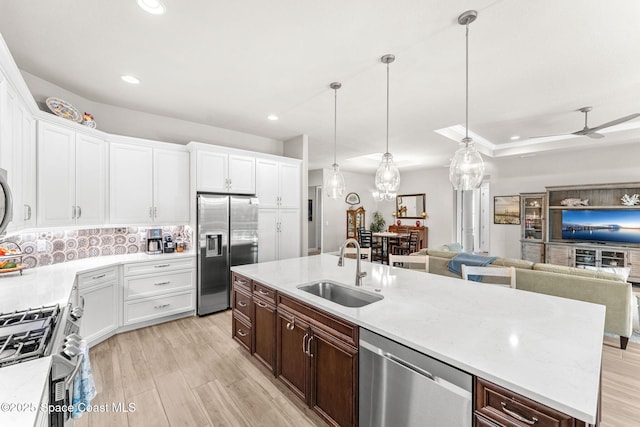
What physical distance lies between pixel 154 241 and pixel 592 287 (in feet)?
17.2

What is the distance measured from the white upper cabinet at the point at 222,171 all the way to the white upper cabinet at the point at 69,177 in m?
1.03

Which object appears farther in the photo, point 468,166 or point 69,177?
point 69,177

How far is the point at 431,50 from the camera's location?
223 centimetres

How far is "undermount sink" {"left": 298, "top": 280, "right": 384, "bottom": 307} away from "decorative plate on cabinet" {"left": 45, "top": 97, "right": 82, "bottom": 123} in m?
2.98

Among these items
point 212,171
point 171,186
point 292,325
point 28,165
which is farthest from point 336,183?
point 28,165

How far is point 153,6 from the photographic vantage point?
1.74 m

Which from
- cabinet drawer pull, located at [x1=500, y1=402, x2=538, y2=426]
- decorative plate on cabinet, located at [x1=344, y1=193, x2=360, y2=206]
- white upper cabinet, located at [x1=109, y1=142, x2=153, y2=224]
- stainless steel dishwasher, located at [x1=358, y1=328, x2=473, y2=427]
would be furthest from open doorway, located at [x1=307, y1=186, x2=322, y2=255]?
cabinet drawer pull, located at [x1=500, y1=402, x2=538, y2=426]

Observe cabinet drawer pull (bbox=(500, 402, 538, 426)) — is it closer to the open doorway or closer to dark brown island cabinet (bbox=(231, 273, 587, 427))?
dark brown island cabinet (bbox=(231, 273, 587, 427))

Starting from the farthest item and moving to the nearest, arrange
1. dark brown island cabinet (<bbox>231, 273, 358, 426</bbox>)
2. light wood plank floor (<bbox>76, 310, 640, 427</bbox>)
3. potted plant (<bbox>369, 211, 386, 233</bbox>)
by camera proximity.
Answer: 1. potted plant (<bbox>369, 211, 386, 233</bbox>)
2. light wood plank floor (<bbox>76, 310, 640, 427</bbox>)
3. dark brown island cabinet (<bbox>231, 273, 358, 426</bbox>)

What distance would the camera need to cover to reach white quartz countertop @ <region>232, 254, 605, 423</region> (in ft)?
3.14

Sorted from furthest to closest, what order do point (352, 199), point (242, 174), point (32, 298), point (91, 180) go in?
point (352, 199)
point (242, 174)
point (91, 180)
point (32, 298)

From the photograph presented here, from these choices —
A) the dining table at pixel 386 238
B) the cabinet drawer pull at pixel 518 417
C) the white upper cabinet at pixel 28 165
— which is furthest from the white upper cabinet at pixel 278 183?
the cabinet drawer pull at pixel 518 417

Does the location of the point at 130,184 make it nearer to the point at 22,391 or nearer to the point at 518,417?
the point at 22,391

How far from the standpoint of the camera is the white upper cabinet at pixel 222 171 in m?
3.68
